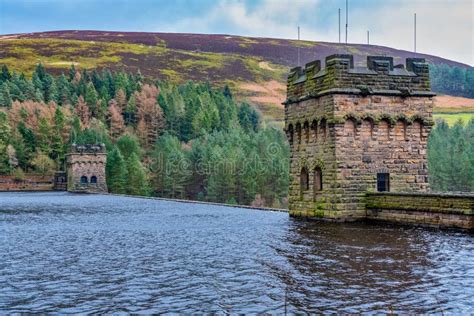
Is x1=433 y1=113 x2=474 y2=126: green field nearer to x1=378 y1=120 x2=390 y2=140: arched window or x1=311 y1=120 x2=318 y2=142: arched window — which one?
x1=311 y1=120 x2=318 y2=142: arched window

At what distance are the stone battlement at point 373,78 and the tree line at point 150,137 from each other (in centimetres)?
6588

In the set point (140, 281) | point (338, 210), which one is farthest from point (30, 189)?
point (140, 281)

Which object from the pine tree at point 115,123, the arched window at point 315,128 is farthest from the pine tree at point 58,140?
the arched window at point 315,128

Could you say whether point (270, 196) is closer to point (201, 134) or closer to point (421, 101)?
point (201, 134)

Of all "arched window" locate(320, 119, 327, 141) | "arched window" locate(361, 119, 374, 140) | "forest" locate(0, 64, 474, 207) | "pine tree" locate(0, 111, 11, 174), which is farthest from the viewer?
"pine tree" locate(0, 111, 11, 174)

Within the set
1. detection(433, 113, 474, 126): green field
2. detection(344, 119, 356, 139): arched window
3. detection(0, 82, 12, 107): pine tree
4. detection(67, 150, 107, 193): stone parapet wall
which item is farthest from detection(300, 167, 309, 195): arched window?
detection(0, 82, 12, 107): pine tree

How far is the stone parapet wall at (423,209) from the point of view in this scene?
24.0 meters

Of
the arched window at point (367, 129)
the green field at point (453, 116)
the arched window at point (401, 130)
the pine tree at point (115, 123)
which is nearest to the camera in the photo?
the arched window at point (367, 129)

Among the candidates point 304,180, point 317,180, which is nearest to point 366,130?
point 317,180

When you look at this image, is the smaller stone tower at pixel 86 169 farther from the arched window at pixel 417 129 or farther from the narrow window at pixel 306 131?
the arched window at pixel 417 129

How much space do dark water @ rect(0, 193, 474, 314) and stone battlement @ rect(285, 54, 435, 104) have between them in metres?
6.13

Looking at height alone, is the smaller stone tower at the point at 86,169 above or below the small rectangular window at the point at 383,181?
above

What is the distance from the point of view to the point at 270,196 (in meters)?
99.1

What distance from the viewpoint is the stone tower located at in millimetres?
29484
